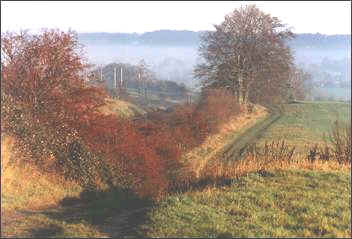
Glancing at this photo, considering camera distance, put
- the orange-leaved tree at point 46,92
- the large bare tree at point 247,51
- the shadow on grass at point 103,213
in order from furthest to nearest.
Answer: the large bare tree at point 247,51, the orange-leaved tree at point 46,92, the shadow on grass at point 103,213

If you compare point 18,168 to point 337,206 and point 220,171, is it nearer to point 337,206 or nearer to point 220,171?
point 220,171

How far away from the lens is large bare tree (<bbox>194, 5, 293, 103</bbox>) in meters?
62.1

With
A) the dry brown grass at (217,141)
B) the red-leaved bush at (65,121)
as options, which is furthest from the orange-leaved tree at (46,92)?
the dry brown grass at (217,141)

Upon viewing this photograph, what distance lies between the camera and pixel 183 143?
40.2m

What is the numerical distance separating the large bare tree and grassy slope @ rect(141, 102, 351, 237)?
156 feet

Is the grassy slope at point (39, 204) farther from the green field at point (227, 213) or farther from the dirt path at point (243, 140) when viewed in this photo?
the dirt path at point (243, 140)

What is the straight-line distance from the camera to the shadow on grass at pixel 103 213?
10922 millimetres

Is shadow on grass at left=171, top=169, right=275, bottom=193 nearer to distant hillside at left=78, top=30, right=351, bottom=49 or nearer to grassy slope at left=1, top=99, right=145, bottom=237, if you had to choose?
grassy slope at left=1, top=99, right=145, bottom=237

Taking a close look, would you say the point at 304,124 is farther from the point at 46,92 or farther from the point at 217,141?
the point at 46,92

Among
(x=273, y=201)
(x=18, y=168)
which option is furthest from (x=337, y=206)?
(x=18, y=168)

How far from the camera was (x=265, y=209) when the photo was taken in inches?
448

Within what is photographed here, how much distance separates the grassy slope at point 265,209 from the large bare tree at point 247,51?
4757 cm

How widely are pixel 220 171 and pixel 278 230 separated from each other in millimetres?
7090

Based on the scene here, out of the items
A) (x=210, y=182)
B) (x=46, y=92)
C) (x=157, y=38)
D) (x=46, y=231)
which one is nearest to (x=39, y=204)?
(x=46, y=231)
